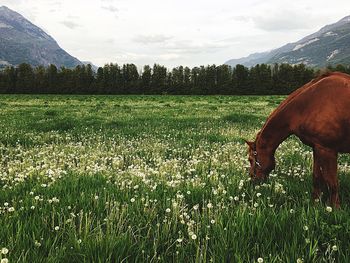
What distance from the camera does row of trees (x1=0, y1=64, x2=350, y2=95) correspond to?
123688mm

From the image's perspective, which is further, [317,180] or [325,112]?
[317,180]

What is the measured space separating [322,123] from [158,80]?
12730cm

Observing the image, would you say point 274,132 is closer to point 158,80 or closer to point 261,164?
point 261,164

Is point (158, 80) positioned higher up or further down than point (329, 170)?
higher up

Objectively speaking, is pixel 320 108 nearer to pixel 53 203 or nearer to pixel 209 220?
pixel 209 220

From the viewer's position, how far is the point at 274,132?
7102 millimetres

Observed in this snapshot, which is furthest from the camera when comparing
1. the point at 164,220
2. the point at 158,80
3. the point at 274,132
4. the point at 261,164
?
the point at 158,80

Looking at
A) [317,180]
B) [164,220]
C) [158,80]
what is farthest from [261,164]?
[158,80]

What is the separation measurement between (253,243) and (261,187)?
271cm

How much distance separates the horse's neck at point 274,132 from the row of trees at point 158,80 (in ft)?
386

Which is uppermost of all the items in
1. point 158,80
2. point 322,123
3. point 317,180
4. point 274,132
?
point 158,80

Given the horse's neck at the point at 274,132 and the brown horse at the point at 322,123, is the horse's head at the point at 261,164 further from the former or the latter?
the brown horse at the point at 322,123

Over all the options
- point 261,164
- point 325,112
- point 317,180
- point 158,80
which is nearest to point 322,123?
point 325,112

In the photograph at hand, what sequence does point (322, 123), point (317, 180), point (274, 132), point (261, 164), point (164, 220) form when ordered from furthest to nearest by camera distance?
1. point (261, 164)
2. point (274, 132)
3. point (317, 180)
4. point (322, 123)
5. point (164, 220)
